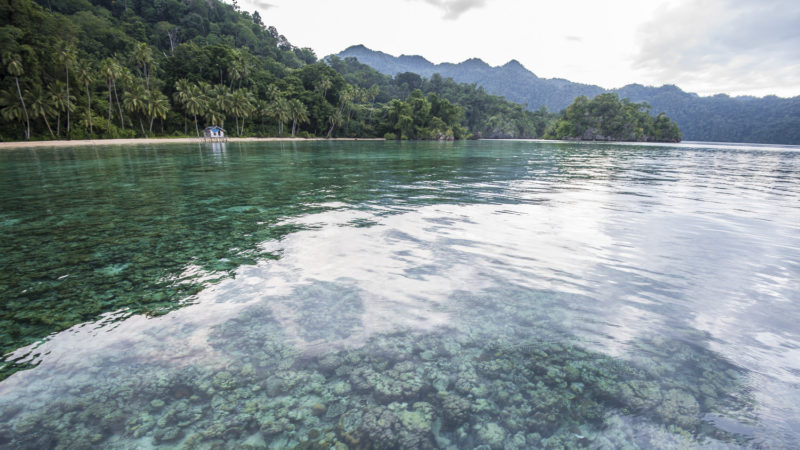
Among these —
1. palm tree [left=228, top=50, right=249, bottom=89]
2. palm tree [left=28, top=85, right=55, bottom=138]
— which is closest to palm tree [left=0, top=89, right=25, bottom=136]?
palm tree [left=28, top=85, right=55, bottom=138]

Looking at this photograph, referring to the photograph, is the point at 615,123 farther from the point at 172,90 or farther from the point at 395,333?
the point at 395,333

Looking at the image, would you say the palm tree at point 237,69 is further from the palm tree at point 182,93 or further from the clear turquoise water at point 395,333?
the clear turquoise water at point 395,333

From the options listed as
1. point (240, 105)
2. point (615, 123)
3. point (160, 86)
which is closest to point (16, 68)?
point (160, 86)

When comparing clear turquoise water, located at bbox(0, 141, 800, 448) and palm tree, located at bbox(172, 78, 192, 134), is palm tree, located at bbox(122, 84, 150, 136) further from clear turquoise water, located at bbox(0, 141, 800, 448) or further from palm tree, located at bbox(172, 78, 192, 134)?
clear turquoise water, located at bbox(0, 141, 800, 448)

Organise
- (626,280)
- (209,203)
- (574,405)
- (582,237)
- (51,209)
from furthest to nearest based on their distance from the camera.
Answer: (209,203) → (51,209) → (582,237) → (626,280) → (574,405)

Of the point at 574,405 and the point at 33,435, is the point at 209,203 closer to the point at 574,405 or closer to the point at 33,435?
the point at 33,435

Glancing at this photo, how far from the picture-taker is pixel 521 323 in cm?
546

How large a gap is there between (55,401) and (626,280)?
9.17m

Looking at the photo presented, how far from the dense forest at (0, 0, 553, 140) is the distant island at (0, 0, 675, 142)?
27cm

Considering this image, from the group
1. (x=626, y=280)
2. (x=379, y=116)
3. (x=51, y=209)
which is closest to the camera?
(x=626, y=280)

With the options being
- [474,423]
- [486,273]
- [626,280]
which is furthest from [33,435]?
[626,280]

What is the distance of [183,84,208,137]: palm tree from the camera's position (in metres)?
83.7

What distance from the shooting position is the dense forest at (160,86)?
62969 mm

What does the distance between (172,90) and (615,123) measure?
591 ft
